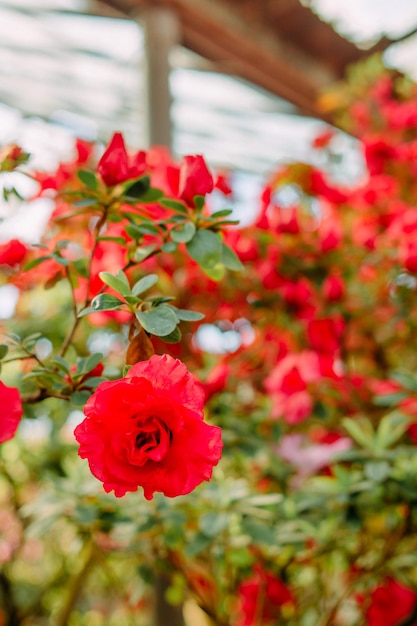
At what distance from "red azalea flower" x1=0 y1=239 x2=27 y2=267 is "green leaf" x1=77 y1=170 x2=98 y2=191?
0.34 meters

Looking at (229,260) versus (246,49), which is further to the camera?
(246,49)

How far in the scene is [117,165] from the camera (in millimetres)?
903

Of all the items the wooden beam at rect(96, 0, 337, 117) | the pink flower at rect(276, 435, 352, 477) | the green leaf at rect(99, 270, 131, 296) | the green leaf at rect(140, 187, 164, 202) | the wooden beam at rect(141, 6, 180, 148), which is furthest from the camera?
the wooden beam at rect(96, 0, 337, 117)

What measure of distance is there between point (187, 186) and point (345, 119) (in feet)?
8.33

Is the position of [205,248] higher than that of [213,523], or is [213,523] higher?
[205,248]

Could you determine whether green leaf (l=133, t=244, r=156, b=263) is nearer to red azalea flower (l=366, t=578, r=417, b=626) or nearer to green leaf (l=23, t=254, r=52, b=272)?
green leaf (l=23, t=254, r=52, b=272)

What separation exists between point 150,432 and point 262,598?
104 centimetres

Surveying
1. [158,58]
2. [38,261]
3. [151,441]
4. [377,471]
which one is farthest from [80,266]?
[158,58]

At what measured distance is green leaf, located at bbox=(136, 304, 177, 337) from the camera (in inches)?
26.5

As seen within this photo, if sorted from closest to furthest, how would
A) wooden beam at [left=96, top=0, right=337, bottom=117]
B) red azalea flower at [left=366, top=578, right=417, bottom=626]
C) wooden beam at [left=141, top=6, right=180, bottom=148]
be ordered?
1. red azalea flower at [left=366, top=578, right=417, bottom=626]
2. wooden beam at [left=141, top=6, right=180, bottom=148]
3. wooden beam at [left=96, top=0, right=337, bottom=117]

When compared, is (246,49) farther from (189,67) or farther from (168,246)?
(168,246)

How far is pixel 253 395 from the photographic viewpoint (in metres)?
1.96

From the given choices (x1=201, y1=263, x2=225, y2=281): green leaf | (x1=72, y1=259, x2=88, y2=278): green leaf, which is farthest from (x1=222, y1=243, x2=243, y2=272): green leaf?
(x1=72, y1=259, x2=88, y2=278): green leaf

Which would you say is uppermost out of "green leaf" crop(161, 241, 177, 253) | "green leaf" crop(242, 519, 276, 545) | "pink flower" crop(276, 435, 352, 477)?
"green leaf" crop(161, 241, 177, 253)
